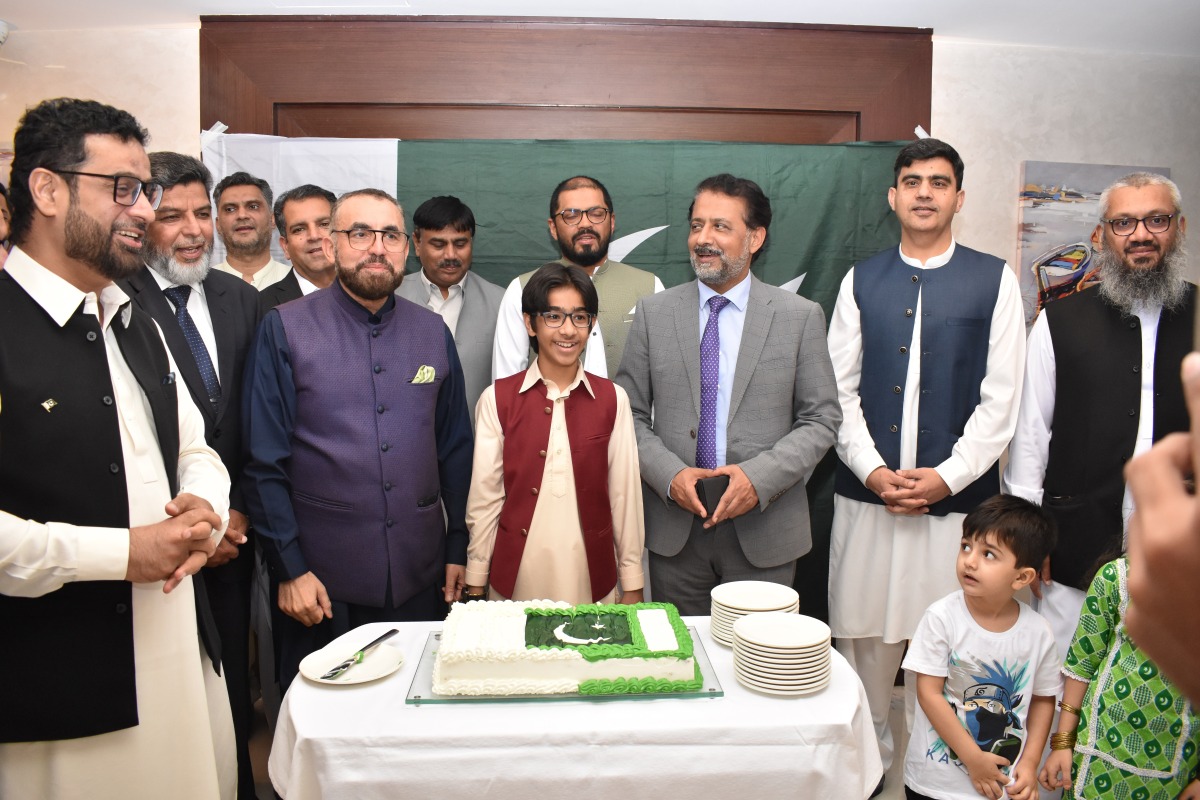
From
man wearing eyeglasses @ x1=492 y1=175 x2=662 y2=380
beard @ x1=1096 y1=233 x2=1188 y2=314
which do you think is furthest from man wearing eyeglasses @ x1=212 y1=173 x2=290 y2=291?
beard @ x1=1096 y1=233 x2=1188 y2=314

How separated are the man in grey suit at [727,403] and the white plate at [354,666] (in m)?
1.12

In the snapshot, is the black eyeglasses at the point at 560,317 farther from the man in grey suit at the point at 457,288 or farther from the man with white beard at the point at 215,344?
the man with white beard at the point at 215,344

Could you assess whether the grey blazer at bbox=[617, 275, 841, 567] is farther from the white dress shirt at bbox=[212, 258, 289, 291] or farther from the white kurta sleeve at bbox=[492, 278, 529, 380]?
the white dress shirt at bbox=[212, 258, 289, 291]

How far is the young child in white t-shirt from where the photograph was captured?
6.89 ft

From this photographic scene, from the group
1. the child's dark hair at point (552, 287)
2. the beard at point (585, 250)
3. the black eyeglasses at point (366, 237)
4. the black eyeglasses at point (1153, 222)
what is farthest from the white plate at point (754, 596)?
the black eyeglasses at point (1153, 222)

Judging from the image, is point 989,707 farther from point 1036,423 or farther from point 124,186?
point 124,186

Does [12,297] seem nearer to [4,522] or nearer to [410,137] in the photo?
[4,522]

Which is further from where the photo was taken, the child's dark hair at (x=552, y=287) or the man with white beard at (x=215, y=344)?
the child's dark hair at (x=552, y=287)

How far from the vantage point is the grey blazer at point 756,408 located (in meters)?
2.73

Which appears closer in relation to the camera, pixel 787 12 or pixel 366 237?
pixel 366 237

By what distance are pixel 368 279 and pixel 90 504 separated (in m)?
1.05

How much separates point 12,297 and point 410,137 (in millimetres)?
2609

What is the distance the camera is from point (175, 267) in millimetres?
2549

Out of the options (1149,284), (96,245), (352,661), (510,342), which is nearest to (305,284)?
(510,342)
